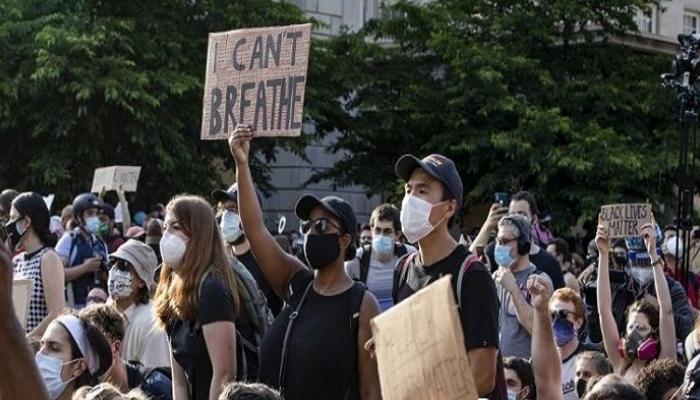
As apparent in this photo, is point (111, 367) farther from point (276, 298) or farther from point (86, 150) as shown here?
point (86, 150)

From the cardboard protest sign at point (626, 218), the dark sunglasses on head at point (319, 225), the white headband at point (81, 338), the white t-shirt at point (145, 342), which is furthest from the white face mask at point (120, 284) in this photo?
the cardboard protest sign at point (626, 218)

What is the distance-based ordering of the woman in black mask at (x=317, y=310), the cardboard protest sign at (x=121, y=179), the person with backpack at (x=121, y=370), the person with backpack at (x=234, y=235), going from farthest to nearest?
the cardboard protest sign at (x=121, y=179)
the person with backpack at (x=234, y=235)
the person with backpack at (x=121, y=370)
the woman in black mask at (x=317, y=310)

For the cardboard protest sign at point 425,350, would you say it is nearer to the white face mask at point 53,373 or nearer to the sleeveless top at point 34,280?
the white face mask at point 53,373

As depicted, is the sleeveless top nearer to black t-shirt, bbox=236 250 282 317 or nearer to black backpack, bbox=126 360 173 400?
black t-shirt, bbox=236 250 282 317

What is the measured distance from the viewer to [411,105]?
2575 centimetres

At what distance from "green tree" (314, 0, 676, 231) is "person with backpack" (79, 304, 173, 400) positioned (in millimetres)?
17532

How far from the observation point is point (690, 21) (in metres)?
33.2

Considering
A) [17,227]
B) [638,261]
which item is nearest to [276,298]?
[17,227]

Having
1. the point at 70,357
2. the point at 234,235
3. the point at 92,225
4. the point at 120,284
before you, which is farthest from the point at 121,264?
the point at 92,225

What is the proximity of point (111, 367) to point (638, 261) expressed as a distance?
4.69 metres

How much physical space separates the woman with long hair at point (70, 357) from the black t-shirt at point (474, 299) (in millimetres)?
1269

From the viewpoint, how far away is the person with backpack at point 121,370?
598 centimetres

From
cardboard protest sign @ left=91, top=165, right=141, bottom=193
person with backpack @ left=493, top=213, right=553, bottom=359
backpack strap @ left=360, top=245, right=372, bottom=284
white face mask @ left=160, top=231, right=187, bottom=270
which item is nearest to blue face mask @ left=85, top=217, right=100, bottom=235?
cardboard protest sign @ left=91, top=165, right=141, bottom=193

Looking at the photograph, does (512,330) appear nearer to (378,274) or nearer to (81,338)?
(378,274)
